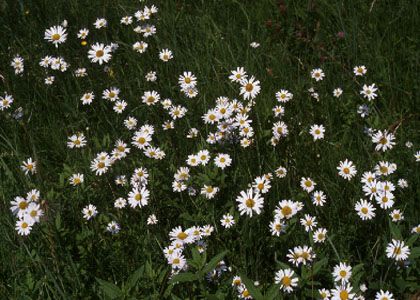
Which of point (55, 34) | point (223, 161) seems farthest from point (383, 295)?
point (55, 34)

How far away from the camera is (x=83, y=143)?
9.75 feet

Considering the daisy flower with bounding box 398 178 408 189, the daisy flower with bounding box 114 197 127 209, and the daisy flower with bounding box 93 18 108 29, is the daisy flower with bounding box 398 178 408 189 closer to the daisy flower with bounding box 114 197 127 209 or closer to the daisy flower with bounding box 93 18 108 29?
the daisy flower with bounding box 114 197 127 209

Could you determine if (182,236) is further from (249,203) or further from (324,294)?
(324,294)

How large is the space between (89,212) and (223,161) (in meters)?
0.77

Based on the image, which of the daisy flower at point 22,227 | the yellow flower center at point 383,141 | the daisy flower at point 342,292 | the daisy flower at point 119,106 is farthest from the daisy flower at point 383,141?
the daisy flower at point 22,227

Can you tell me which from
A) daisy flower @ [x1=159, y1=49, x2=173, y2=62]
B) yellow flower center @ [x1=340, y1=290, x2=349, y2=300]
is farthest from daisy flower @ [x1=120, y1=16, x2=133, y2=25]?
yellow flower center @ [x1=340, y1=290, x2=349, y2=300]

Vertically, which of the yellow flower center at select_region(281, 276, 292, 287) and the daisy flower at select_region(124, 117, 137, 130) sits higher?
the daisy flower at select_region(124, 117, 137, 130)

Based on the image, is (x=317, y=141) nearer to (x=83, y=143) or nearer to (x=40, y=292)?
(x=83, y=143)

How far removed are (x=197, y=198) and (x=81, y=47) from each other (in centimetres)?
204

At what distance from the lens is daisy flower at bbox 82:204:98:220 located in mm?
2418

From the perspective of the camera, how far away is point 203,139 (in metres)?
2.79

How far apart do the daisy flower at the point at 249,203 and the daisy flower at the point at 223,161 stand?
0.30 metres

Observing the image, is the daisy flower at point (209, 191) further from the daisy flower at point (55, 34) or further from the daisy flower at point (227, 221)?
the daisy flower at point (55, 34)

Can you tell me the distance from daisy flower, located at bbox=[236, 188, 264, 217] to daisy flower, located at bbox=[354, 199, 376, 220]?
1.56 ft
